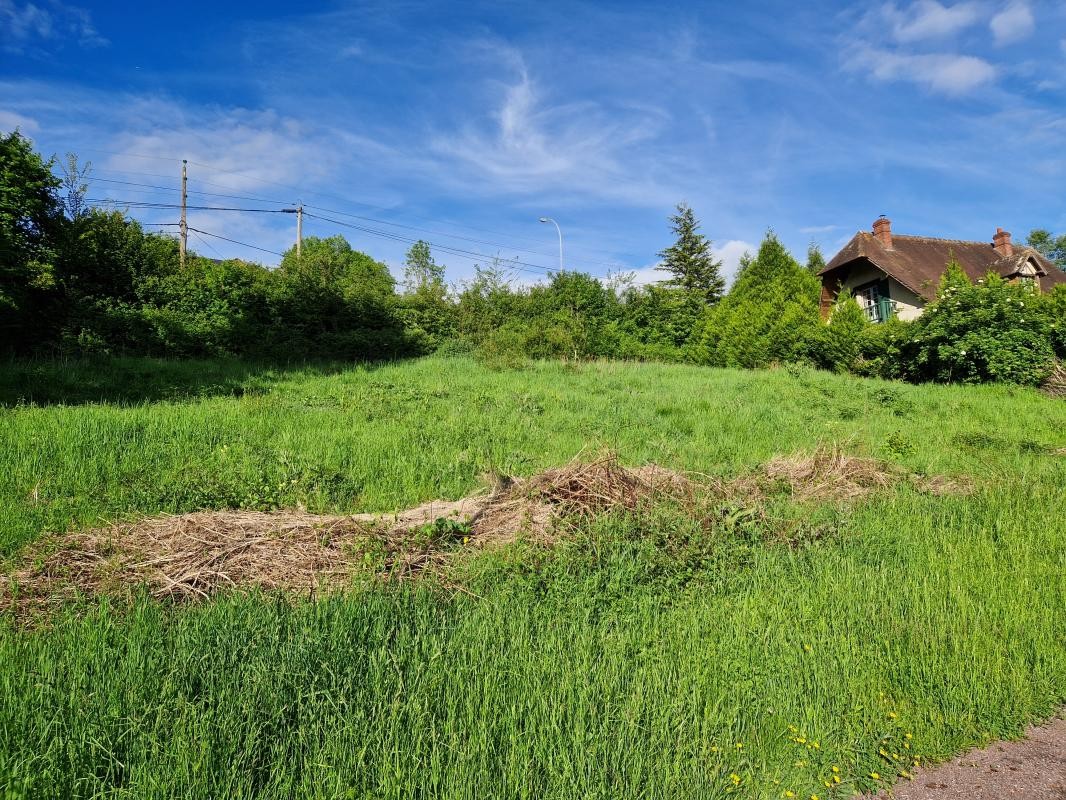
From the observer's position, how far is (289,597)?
13.5 ft

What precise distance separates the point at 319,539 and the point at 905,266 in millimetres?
32687

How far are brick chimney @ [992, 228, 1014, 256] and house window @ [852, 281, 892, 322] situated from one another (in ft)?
34.0

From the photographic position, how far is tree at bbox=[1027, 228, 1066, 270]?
79.0 meters

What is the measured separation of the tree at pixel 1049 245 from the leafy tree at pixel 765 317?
78517mm

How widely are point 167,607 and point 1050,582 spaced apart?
6607 mm

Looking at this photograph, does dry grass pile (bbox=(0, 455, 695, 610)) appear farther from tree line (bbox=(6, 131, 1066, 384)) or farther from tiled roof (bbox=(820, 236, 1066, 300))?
tiled roof (bbox=(820, 236, 1066, 300))

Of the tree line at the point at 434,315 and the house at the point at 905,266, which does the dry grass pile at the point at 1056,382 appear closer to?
the tree line at the point at 434,315

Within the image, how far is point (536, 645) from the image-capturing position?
3600 millimetres

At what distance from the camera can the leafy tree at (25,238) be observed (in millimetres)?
12048

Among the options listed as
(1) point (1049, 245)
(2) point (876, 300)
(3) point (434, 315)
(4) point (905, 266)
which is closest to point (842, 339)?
(2) point (876, 300)

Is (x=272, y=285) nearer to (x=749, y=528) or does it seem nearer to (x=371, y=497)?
(x=371, y=497)

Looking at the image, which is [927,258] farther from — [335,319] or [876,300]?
[335,319]

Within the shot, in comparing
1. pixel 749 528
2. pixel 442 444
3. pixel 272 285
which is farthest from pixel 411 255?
pixel 749 528

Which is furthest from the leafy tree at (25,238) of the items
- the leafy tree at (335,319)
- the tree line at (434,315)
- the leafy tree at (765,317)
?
the leafy tree at (765,317)
